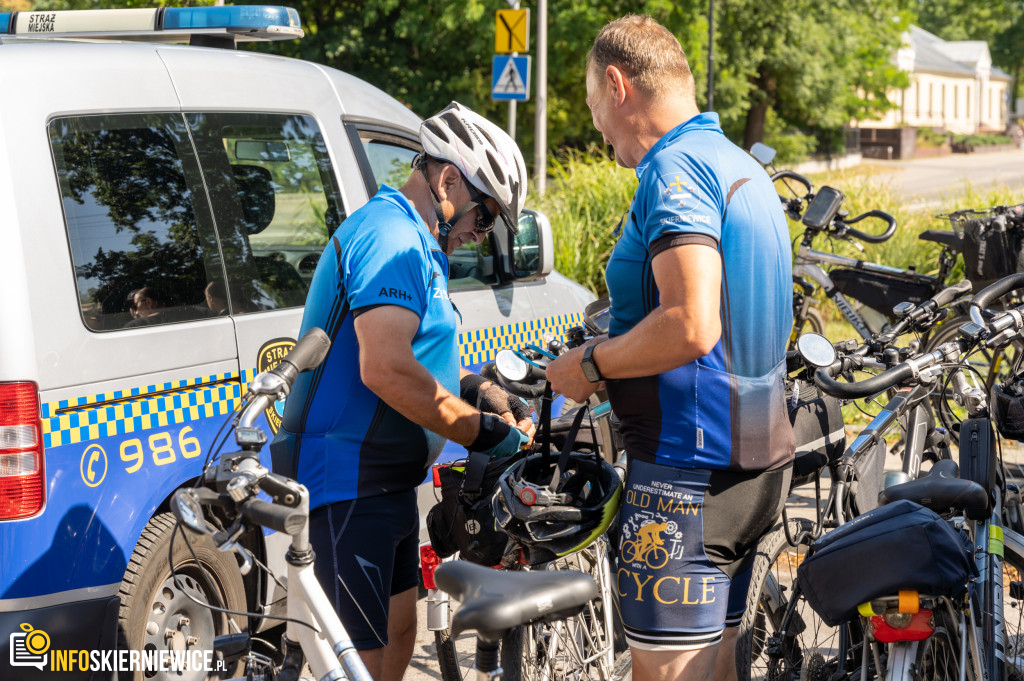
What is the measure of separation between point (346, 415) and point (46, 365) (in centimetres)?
92

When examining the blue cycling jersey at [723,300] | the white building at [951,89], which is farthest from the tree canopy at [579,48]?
the white building at [951,89]

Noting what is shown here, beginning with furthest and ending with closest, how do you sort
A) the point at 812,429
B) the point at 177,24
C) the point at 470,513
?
Result: the point at 177,24 < the point at 812,429 < the point at 470,513

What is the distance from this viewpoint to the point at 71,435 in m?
2.92

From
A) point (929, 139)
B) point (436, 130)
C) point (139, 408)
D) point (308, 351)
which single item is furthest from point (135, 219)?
point (929, 139)

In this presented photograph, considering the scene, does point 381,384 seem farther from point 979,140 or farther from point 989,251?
point 979,140

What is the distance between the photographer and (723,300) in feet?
7.42

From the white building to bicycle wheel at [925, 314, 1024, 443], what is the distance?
227 feet

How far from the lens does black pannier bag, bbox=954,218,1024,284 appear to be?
6.36 metres

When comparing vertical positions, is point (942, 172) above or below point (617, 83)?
below

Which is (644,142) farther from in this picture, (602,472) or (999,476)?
(999,476)

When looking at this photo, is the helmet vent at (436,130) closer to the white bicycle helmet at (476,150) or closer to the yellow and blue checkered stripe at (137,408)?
the white bicycle helmet at (476,150)

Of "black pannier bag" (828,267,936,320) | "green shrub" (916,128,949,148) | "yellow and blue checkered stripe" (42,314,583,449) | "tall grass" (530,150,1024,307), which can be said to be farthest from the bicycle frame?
"green shrub" (916,128,949,148)

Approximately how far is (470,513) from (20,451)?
48.7 inches

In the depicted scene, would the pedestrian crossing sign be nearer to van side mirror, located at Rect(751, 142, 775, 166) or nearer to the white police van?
van side mirror, located at Rect(751, 142, 775, 166)
